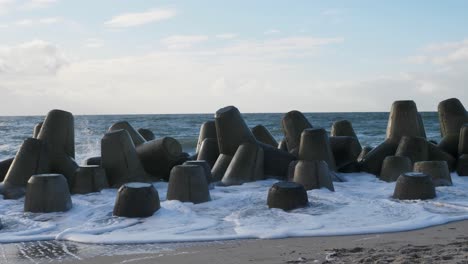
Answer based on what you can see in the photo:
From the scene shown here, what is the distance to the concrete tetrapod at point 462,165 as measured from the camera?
980 cm

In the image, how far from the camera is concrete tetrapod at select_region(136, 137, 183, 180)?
9750 mm

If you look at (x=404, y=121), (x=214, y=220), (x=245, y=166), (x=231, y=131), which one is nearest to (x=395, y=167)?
(x=404, y=121)

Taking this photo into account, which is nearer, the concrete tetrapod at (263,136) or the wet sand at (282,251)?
the wet sand at (282,251)

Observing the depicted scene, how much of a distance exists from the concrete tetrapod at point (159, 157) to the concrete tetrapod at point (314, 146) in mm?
1999

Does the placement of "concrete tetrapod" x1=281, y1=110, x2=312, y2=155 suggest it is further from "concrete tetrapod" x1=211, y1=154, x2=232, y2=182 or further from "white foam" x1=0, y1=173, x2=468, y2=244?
"white foam" x1=0, y1=173, x2=468, y2=244

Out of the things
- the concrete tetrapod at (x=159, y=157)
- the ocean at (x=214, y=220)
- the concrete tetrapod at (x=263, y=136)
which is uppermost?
the concrete tetrapod at (x=263, y=136)

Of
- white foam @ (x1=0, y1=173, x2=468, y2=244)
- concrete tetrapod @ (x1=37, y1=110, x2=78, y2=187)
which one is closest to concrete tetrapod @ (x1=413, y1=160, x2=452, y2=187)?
white foam @ (x1=0, y1=173, x2=468, y2=244)

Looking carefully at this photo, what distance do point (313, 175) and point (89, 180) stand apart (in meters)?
3.02

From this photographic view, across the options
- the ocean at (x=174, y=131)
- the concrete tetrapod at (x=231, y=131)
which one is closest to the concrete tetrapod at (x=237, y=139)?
the concrete tetrapod at (x=231, y=131)

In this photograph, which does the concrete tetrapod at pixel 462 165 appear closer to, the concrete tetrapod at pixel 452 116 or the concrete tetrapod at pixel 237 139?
the concrete tetrapod at pixel 452 116

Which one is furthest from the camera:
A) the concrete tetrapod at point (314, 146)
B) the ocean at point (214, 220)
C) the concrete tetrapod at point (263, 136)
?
the concrete tetrapod at point (263, 136)

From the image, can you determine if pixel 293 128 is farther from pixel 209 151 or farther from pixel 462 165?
pixel 462 165

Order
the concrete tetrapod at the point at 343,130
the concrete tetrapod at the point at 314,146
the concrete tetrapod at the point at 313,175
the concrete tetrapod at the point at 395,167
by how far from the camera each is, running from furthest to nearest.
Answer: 1. the concrete tetrapod at the point at 343,130
2. the concrete tetrapod at the point at 314,146
3. the concrete tetrapod at the point at 395,167
4. the concrete tetrapod at the point at 313,175

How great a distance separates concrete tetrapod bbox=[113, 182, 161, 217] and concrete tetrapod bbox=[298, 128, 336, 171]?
3.49 metres
